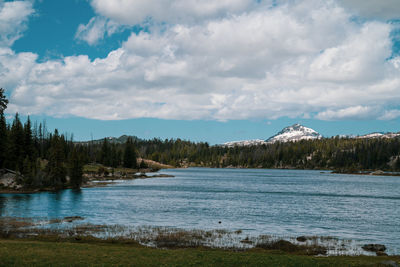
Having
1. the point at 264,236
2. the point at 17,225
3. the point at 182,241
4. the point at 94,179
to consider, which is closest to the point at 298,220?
the point at 264,236

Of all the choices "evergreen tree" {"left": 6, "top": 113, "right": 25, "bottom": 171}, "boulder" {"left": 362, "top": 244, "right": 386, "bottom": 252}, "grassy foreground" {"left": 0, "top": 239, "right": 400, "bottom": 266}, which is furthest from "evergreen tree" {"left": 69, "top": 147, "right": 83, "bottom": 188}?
"boulder" {"left": 362, "top": 244, "right": 386, "bottom": 252}

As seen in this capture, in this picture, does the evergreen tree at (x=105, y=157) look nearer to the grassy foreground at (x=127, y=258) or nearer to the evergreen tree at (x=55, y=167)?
the evergreen tree at (x=55, y=167)

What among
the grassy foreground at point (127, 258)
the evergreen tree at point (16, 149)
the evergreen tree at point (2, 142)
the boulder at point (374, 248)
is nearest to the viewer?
the grassy foreground at point (127, 258)

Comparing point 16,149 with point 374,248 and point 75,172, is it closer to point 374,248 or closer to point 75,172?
point 75,172

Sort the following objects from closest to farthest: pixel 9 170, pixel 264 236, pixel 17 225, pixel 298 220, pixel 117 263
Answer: pixel 117 263 → pixel 264 236 → pixel 17 225 → pixel 298 220 → pixel 9 170

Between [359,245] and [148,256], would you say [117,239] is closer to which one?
[148,256]

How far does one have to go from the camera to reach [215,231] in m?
43.3

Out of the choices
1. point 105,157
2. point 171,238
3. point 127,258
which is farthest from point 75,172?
point 105,157

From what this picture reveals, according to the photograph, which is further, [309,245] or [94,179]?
[94,179]

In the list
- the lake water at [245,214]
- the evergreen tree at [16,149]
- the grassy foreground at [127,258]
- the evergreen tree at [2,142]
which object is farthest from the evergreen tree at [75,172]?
the grassy foreground at [127,258]

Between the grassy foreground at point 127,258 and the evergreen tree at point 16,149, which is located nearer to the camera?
the grassy foreground at point 127,258

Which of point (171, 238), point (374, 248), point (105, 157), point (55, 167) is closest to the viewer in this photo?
point (374, 248)

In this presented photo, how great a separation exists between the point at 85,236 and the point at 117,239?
3.56 m

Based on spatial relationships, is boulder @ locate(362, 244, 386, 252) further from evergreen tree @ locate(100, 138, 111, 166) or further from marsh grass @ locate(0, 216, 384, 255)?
evergreen tree @ locate(100, 138, 111, 166)
